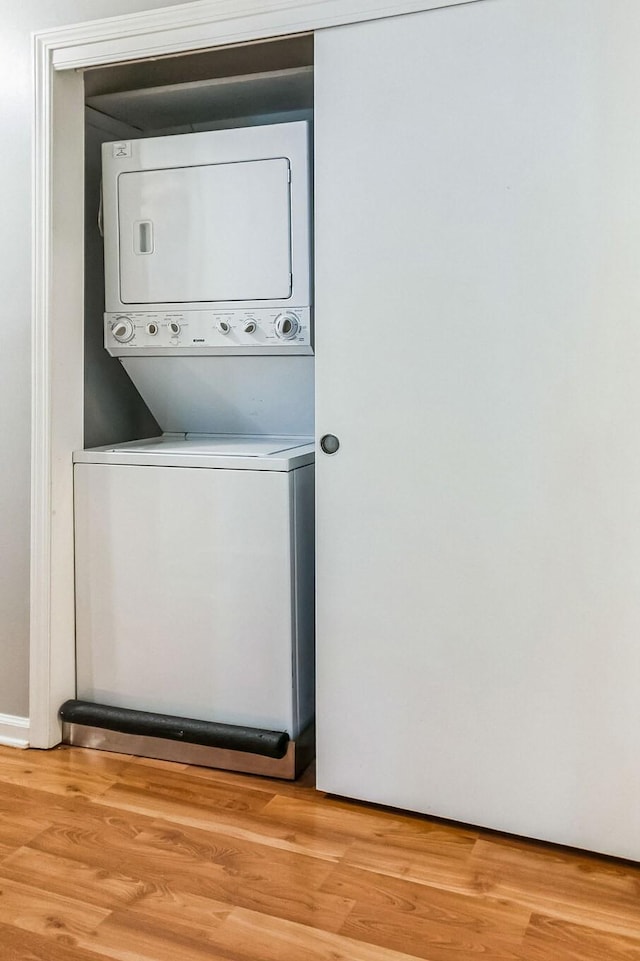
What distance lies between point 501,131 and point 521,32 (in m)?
0.19

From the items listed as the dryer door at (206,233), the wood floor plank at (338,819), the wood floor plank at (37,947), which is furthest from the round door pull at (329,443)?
the wood floor plank at (37,947)

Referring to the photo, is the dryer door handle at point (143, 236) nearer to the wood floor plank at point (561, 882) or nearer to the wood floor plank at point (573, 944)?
the wood floor plank at point (561, 882)

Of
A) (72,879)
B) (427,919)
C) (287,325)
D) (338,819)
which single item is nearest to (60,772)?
(72,879)

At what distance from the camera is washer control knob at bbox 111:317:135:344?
7.34ft

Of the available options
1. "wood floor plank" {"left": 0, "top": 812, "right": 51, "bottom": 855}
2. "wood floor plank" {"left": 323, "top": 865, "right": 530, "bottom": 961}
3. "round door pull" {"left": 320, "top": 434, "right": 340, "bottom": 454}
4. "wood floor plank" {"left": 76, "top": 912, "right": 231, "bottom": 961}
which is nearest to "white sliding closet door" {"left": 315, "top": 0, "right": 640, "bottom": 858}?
"round door pull" {"left": 320, "top": 434, "right": 340, "bottom": 454}

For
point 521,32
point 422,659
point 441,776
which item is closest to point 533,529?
point 422,659

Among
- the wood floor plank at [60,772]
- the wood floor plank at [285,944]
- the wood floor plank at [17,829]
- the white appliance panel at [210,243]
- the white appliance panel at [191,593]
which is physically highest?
the white appliance panel at [210,243]

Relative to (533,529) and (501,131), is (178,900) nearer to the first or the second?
(533,529)

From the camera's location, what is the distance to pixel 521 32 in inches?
64.0

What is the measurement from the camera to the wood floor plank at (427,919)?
141cm

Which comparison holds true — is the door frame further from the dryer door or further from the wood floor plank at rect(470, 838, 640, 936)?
the wood floor plank at rect(470, 838, 640, 936)

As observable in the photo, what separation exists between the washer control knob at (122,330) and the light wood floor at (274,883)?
3.91 feet

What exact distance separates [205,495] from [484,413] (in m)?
0.76

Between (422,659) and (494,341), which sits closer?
(494,341)
